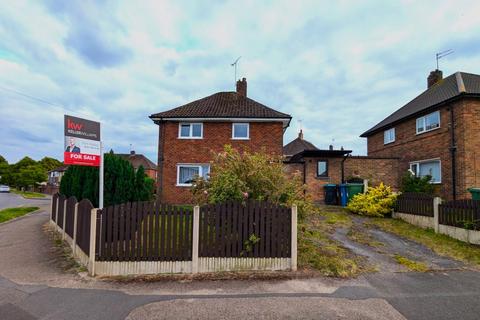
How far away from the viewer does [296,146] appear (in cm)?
3114

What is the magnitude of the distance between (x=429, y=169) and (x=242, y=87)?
13010 millimetres

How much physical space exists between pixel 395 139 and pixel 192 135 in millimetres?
14562

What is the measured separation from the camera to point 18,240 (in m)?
8.57

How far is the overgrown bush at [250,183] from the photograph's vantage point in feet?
20.1

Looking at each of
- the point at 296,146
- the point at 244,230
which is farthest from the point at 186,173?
the point at 296,146

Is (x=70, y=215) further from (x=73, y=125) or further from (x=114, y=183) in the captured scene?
(x=73, y=125)

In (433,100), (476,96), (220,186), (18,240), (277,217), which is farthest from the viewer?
(433,100)

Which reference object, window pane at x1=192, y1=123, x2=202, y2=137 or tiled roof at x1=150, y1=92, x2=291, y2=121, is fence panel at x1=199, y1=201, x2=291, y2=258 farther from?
window pane at x1=192, y1=123, x2=202, y2=137

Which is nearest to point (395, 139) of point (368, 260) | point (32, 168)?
point (368, 260)

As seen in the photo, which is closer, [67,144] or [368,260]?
[368,260]

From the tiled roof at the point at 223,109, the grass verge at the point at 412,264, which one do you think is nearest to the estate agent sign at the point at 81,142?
the grass verge at the point at 412,264

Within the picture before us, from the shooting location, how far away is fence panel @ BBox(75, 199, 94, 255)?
18.5 feet

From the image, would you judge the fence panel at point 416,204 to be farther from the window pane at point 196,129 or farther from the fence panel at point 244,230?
the window pane at point 196,129

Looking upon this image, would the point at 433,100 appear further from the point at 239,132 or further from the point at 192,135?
the point at 192,135
